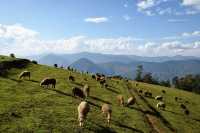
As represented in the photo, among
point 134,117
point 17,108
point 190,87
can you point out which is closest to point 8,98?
point 17,108

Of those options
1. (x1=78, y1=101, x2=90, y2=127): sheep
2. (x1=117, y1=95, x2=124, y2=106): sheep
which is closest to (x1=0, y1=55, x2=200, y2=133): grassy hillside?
(x1=78, y1=101, x2=90, y2=127): sheep

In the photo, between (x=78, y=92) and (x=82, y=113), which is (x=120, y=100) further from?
(x=82, y=113)

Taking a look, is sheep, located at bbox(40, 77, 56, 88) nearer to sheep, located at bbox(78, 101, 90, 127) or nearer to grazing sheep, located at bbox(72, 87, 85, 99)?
grazing sheep, located at bbox(72, 87, 85, 99)

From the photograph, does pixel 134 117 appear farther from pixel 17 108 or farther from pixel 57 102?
pixel 17 108

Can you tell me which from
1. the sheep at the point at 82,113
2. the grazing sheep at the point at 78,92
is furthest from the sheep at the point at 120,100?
the sheep at the point at 82,113

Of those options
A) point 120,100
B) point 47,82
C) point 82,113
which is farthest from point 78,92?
point 82,113

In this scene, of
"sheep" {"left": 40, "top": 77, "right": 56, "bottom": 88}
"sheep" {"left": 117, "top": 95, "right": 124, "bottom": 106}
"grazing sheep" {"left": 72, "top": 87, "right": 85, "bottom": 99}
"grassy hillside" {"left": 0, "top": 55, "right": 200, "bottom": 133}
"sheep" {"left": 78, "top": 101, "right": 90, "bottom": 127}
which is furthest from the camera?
"sheep" {"left": 117, "top": 95, "right": 124, "bottom": 106}

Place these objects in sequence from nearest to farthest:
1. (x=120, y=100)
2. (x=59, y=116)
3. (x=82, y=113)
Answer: (x=82, y=113) → (x=59, y=116) → (x=120, y=100)

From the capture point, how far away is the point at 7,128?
33688mm

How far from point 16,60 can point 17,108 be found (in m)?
48.2

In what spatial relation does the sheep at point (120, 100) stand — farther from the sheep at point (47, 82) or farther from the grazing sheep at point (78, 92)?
the sheep at point (47, 82)

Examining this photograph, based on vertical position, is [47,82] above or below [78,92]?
above

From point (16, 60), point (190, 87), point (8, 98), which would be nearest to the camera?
point (8, 98)

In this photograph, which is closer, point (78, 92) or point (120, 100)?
point (78, 92)
